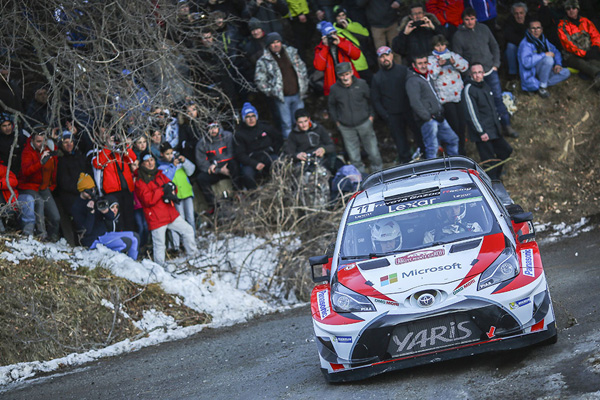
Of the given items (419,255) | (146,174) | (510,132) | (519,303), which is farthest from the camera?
(510,132)

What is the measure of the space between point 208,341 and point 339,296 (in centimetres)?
413

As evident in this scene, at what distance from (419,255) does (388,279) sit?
425 millimetres

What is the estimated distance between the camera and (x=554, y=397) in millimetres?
5875

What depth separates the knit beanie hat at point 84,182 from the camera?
1391 centimetres

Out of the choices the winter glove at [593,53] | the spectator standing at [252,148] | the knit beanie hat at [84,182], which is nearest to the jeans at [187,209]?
the spectator standing at [252,148]

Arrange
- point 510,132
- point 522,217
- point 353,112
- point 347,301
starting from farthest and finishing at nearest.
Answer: point 510,132, point 353,112, point 522,217, point 347,301

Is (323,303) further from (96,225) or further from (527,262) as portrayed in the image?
(96,225)

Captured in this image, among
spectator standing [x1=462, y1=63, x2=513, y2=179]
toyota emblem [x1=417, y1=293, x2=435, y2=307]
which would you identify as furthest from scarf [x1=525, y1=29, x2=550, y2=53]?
toyota emblem [x1=417, y1=293, x2=435, y2=307]

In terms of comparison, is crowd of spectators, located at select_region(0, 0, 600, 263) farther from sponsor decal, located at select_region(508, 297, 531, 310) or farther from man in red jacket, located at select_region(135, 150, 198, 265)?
sponsor decal, located at select_region(508, 297, 531, 310)

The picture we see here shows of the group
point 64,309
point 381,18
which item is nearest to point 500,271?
point 64,309

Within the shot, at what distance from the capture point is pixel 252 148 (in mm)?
15516

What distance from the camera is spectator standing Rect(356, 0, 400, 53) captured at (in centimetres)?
1698

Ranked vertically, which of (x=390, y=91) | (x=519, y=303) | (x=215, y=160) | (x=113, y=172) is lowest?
(x=519, y=303)

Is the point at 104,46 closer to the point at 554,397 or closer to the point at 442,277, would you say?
the point at 442,277
